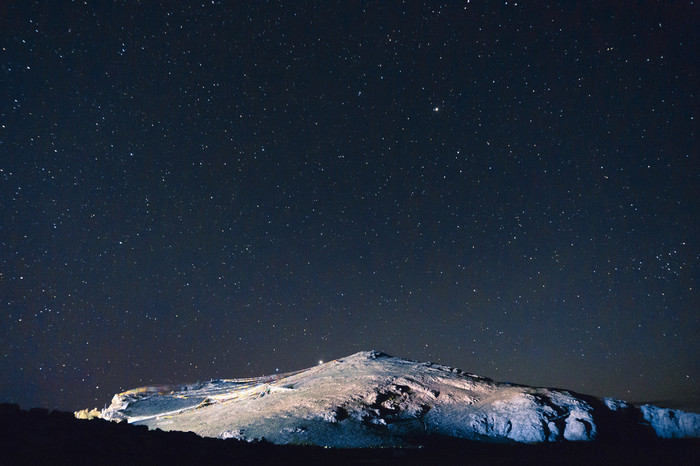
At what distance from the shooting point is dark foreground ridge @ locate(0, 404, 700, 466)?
564 centimetres

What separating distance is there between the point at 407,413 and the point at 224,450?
26.0ft

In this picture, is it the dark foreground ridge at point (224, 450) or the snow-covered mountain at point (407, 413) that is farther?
the snow-covered mountain at point (407, 413)

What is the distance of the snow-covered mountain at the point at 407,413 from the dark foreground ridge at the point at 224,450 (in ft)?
2.57

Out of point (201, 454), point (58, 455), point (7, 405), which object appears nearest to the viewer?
point (58, 455)

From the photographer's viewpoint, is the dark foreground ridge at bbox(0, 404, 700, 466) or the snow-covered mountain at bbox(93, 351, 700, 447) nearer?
the dark foreground ridge at bbox(0, 404, 700, 466)

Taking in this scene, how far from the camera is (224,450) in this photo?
7.72 meters

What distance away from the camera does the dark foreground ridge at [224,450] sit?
222 inches

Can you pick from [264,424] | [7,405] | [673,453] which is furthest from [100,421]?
[673,453]

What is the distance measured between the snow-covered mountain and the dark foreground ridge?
0.78m

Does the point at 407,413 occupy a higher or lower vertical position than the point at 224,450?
lower

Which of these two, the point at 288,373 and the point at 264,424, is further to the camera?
the point at 288,373

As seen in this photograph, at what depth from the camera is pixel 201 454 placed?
7.05 metres

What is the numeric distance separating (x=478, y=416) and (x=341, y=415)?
16.4ft

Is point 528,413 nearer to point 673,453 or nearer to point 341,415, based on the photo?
point 673,453
